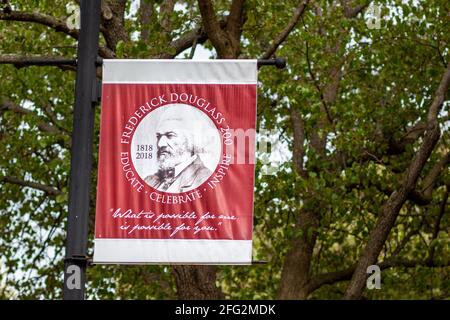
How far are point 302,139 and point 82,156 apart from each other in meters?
10.5

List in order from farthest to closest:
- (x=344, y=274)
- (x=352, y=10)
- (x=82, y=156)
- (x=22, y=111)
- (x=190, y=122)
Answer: (x=352, y=10), (x=22, y=111), (x=344, y=274), (x=190, y=122), (x=82, y=156)

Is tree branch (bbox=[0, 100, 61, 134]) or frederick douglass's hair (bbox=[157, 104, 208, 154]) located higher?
tree branch (bbox=[0, 100, 61, 134])

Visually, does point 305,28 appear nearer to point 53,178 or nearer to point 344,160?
point 344,160

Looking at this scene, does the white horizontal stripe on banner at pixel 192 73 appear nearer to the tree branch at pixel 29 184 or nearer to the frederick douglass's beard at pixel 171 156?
the frederick douglass's beard at pixel 171 156

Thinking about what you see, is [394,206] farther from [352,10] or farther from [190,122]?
[190,122]

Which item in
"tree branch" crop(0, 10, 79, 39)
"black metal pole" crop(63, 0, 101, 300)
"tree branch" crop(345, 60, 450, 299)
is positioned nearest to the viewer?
"black metal pole" crop(63, 0, 101, 300)

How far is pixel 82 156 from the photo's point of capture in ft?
26.9

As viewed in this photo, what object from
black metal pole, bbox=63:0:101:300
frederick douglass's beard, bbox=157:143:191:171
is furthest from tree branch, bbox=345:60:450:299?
black metal pole, bbox=63:0:101:300

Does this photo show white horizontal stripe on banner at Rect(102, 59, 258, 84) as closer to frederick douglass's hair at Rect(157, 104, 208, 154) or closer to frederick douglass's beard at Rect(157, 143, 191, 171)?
frederick douglass's hair at Rect(157, 104, 208, 154)

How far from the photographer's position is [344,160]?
17016mm

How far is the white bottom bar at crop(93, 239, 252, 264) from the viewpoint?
8.30 m

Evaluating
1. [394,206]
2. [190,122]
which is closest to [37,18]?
[394,206]

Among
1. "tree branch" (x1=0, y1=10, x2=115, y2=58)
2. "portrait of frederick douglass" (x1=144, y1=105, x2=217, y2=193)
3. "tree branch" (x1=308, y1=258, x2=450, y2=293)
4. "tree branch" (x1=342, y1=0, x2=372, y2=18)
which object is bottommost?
"tree branch" (x1=308, y1=258, x2=450, y2=293)

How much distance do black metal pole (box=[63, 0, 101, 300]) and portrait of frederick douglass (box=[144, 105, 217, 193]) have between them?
573 mm
